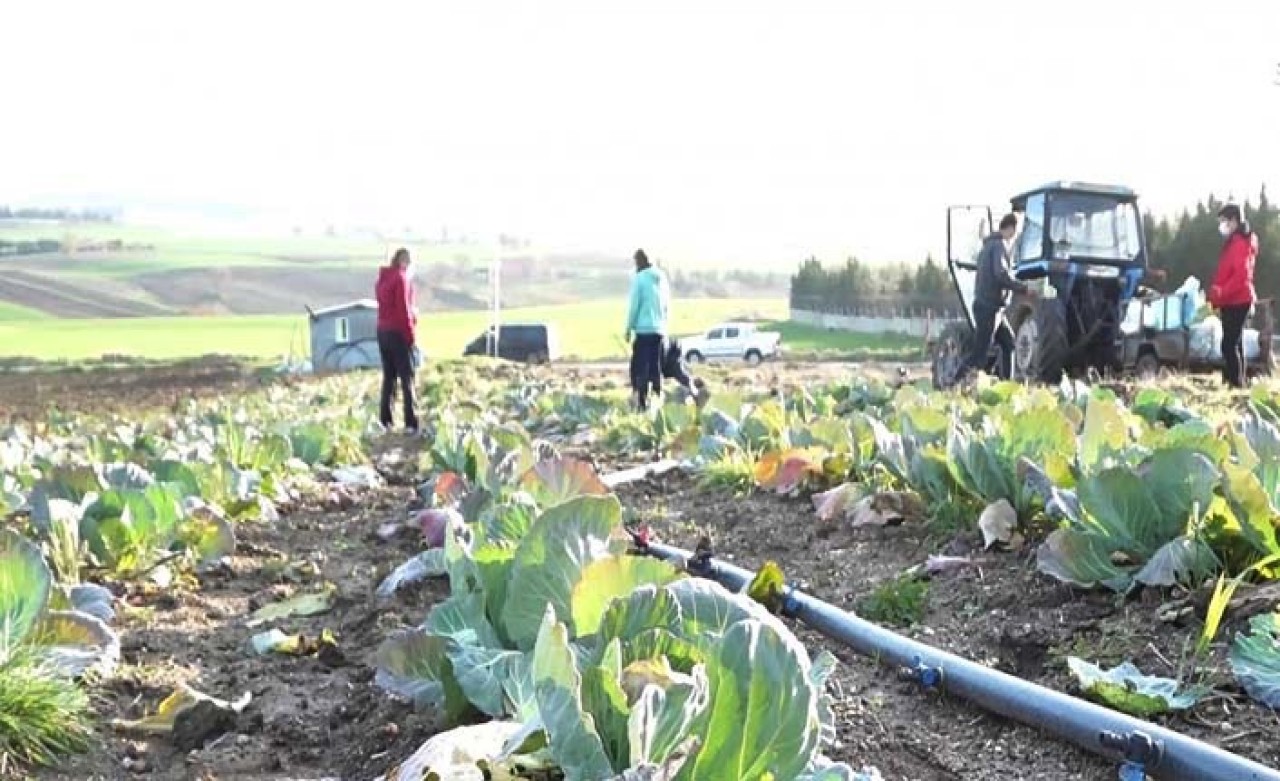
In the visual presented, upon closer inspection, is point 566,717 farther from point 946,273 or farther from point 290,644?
point 946,273

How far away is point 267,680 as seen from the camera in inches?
131

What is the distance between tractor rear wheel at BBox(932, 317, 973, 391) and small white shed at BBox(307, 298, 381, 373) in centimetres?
2096

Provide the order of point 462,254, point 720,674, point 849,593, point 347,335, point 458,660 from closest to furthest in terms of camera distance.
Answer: point 720,674 → point 458,660 → point 849,593 → point 347,335 → point 462,254

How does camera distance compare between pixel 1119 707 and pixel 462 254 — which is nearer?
pixel 1119 707

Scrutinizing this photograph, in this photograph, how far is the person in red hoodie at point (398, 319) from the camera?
36.7 ft

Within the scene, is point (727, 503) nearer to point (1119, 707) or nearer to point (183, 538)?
point (183, 538)

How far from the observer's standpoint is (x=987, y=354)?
42.1ft

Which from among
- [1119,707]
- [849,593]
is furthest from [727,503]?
[1119,707]

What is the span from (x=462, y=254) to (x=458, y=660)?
80.8 meters

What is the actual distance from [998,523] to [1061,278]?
33.1ft

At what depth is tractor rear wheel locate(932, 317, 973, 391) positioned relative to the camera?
1409 cm

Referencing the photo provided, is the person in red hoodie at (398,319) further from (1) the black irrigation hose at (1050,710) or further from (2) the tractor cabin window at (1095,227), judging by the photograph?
(1) the black irrigation hose at (1050,710)

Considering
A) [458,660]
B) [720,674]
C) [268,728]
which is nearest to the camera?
[720,674]

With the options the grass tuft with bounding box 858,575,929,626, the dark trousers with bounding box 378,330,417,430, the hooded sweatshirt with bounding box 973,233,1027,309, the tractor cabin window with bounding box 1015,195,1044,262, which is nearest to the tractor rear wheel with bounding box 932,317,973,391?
the tractor cabin window with bounding box 1015,195,1044,262
